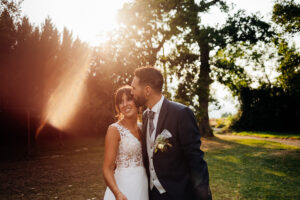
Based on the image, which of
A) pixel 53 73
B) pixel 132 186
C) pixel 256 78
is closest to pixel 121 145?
pixel 132 186

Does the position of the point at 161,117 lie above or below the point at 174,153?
above

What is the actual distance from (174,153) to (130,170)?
121cm

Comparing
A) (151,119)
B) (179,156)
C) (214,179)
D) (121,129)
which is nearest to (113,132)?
(121,129)

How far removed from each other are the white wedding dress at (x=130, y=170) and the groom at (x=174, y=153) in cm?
65

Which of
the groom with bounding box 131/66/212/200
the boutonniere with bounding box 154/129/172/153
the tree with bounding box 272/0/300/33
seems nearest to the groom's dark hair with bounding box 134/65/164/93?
the groom with bounding box 131/66/212/200

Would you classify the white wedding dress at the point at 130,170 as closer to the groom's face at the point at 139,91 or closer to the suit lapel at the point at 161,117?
the groom's face at the point at 139,91

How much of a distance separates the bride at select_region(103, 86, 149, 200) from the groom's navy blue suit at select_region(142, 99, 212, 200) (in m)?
0.87

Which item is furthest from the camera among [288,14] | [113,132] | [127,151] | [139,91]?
[288,14]

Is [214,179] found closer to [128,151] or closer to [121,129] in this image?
[128,151]

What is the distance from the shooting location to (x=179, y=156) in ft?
9.82

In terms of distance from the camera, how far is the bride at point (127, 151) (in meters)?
3.68

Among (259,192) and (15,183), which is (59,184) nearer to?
(15,183)

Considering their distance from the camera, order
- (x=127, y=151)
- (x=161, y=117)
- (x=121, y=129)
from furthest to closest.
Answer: (x=127, y=151), (x=121, y=129), (x=161, y=117)

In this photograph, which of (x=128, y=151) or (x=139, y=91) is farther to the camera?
(x=128, y=151)
